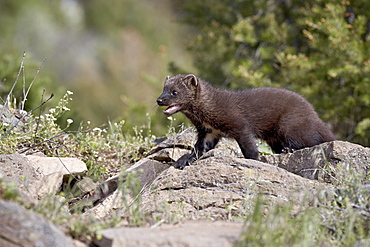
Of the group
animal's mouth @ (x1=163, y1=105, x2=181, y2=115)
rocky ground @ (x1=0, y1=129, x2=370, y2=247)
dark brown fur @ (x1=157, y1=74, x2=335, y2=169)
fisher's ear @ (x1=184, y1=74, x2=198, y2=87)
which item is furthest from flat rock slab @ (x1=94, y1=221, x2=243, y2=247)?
fisher's ear @ (x1=184, y1=74, x2=198, y2=87)

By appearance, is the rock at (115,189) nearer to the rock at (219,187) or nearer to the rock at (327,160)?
the rock at (219,187)

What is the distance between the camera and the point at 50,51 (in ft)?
127

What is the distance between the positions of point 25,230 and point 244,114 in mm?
3946

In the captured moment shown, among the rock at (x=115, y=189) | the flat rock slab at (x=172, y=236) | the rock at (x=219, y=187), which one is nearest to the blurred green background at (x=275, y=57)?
the rock at (x=115, y=189)

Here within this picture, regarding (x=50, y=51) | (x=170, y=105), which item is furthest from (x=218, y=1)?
(x=50, y=51)

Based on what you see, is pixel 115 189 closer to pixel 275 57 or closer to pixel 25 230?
pixel 25 230

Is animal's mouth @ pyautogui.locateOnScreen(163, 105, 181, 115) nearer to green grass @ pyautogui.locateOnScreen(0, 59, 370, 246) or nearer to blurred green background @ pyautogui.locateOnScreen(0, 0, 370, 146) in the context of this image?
blurred green background @ pyautogui.locateOnScreen(0, 0, 370, 146)

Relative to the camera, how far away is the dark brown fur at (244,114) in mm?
7055

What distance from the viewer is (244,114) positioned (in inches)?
281

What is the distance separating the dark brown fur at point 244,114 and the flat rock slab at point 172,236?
2.81 metres

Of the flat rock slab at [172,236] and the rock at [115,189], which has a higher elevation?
the flat rock slab at [172,236]

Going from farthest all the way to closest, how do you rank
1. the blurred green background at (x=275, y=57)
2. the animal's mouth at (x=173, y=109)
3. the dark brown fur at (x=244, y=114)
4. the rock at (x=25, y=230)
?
the blurred green background at (x=275, y=57) → the animal's mouth at (x=173, y=109) → the dark brown fur at (x=244, y=114) → the rock at (x=25, y=230)

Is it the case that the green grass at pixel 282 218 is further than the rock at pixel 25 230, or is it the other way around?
the green grass at pixel 282 218

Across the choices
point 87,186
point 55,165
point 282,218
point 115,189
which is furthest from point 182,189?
point 282,218
